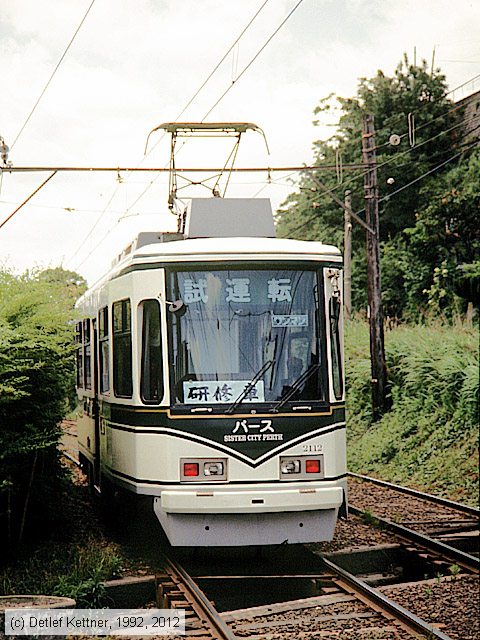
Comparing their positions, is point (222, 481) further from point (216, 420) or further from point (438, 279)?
point (438, 279)

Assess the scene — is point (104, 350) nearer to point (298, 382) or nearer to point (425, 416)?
point (298, 382)

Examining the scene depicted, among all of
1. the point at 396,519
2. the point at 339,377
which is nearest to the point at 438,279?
the point at 396,519

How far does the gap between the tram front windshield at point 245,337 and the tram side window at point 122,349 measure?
2.54ft

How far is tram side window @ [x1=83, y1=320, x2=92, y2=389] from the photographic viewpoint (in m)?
14.2

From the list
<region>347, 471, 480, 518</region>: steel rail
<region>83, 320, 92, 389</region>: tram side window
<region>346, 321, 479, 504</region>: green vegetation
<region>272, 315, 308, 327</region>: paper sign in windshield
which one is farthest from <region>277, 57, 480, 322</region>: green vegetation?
<region>272, 315, 308, 327</region>: paper sign in windshield

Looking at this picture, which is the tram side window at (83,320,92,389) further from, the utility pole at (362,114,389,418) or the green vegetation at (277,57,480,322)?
the green vegetation at (277,57,480,322)

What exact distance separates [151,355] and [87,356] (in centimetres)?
441

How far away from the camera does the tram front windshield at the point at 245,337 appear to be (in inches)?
399

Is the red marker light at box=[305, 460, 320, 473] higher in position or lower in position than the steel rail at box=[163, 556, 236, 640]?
higher

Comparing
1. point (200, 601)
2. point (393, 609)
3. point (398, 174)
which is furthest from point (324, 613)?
point (398, 174)

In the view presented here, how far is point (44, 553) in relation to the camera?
423 inches

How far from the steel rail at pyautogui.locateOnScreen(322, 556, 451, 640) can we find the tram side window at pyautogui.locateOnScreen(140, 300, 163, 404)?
2.50 metres

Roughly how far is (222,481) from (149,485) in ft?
2.56

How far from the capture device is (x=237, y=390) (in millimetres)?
10141
